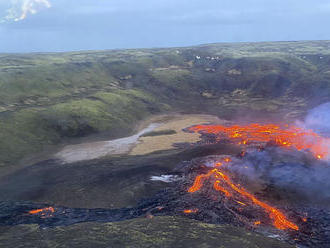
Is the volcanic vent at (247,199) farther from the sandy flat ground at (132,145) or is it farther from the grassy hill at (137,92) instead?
the grassy hill at (137,92)

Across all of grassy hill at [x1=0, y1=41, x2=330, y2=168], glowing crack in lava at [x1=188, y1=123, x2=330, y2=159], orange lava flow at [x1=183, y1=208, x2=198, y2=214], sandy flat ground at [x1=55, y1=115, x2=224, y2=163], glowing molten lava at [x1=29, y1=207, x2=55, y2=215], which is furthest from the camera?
grassy hill at [x1=0, y1=41, x2=330, y2=168]

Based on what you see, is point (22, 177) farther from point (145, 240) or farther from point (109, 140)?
point (145, 240)

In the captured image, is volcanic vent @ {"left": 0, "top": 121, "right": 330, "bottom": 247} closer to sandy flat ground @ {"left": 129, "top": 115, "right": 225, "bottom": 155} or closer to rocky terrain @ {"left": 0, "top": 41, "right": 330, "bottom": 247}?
rocky terrain @ {"left": 0, "top": 41, "right": 330, "bottom": 247}

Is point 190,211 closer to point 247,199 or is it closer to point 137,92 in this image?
point 247,199

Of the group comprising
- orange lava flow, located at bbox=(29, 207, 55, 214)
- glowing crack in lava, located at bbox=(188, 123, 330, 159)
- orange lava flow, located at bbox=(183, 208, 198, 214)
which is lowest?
glowing crack in lava, located at bbox=(188, 123, 330, 159)

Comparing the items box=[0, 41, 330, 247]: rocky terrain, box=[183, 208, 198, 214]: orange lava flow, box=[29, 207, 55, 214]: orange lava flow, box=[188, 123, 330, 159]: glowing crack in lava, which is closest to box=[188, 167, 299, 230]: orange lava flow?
box=[0, 41, 330, 247]: rocky terrain

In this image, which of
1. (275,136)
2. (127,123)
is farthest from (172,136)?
(275,136)
